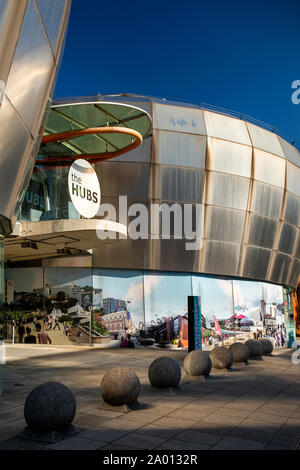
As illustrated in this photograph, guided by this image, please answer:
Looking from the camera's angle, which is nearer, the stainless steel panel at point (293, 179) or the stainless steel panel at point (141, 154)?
the stainless steel panel at point (141, 154)

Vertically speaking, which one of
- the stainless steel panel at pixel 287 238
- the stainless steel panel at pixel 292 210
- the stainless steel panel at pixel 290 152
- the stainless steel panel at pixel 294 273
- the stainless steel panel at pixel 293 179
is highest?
the stainless steel panel at pixel 290 152

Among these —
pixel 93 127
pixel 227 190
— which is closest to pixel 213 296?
pixel 227 190

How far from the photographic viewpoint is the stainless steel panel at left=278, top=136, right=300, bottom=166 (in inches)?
1207

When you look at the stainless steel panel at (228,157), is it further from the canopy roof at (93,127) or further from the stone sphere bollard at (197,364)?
the stone sphere bollard at (197,364)

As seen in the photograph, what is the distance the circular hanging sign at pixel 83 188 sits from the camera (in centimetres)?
1909

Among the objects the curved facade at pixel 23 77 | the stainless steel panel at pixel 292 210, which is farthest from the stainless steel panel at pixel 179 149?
the curved facade at pixel 23 77

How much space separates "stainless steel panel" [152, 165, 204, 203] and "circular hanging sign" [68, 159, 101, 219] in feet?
16.6

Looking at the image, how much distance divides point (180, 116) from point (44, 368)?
1777 centimetres

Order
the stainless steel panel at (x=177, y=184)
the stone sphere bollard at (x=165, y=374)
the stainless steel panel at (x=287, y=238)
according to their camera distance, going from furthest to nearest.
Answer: the stainless steel panel at (x=287, y=238)
the stainless steel panel at (x=177, y=184)
the stone sphere bollard at (x=165, y=374)

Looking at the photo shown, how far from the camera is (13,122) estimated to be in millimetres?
8172

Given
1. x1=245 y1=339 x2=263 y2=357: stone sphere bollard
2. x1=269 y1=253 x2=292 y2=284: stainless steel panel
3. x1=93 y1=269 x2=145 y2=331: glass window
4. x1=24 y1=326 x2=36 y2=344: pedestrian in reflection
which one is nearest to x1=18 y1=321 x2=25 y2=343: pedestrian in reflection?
x1=24 y1=326 x2=36 y2=344: pedestrian in reflection

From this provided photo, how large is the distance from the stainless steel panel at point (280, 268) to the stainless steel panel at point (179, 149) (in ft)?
31.6
